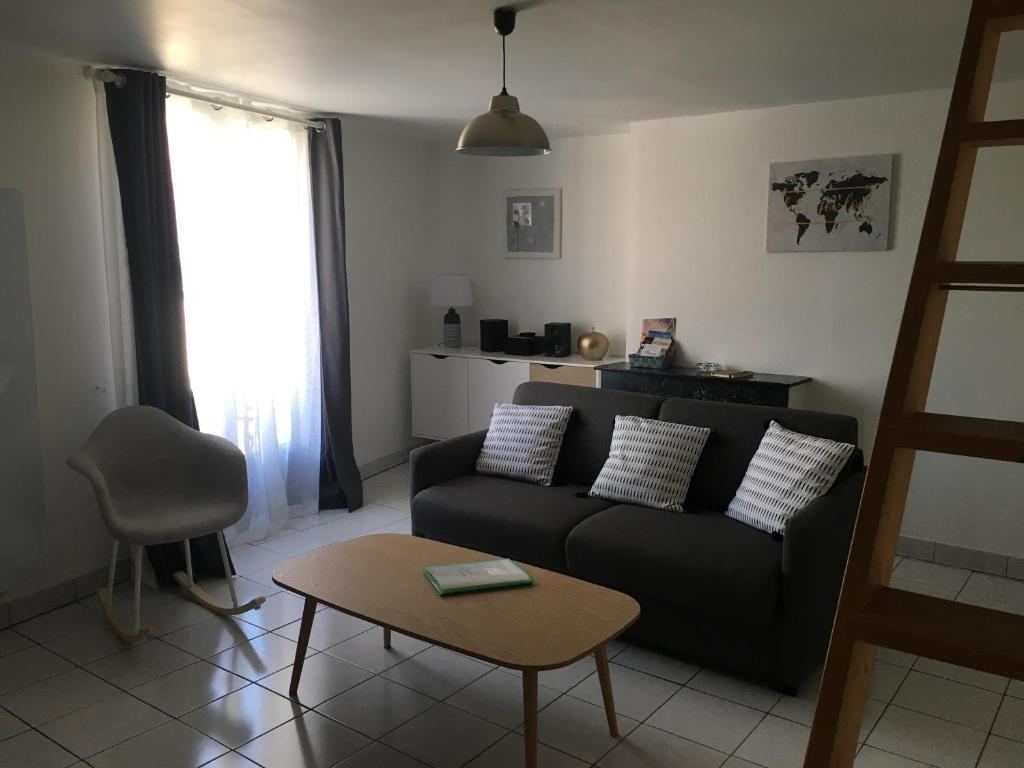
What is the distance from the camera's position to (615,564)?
3168 mm

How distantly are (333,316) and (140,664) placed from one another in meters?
2.37

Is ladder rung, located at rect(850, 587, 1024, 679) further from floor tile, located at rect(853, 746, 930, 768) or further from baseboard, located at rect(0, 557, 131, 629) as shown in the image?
baseboard, located at rect(0, 557, 131, 629)

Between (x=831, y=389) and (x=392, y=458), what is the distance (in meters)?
3.04

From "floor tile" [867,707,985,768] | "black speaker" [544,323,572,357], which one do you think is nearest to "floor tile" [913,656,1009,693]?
"floor tile" [867,707,985,768]

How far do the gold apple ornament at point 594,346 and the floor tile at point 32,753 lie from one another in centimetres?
357

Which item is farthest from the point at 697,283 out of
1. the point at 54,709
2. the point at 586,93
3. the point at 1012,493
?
the point at 54,709

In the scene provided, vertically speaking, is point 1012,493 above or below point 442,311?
below

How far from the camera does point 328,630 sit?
11.4 feet

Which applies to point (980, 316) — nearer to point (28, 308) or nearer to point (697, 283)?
point (697, 283)

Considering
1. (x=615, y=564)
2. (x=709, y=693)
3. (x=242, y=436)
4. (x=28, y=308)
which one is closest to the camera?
(x=709, y=693)

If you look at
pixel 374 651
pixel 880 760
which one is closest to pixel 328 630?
pixel 374 651

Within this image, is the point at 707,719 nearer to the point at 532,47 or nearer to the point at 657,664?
the point at 657,664

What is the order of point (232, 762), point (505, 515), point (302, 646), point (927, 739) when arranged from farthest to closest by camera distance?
1. point (505, 515)
2. point (302, 646)
3. point (927, 739)
4. point (232, 762)

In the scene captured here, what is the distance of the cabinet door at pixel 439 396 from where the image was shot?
574 cm
